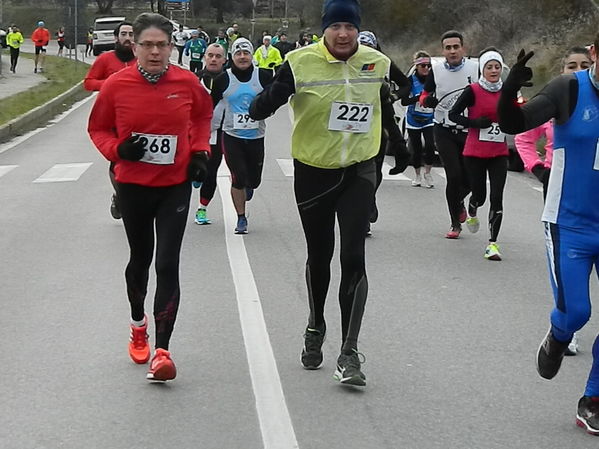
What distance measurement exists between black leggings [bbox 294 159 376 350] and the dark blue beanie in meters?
0.79

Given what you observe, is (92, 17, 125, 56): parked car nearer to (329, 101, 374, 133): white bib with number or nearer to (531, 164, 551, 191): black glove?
(531, 164, 551, 191): black glove

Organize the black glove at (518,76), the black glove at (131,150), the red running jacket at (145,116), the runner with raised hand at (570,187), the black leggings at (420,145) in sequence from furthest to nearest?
the black leggings at (420,145) < the red running jacket at (145,116) < the black glove at (131,150) < the runner with raised hand at (570,187) < the black glove at (518,76)

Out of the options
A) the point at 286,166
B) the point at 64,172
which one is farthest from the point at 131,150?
the point at 286,166

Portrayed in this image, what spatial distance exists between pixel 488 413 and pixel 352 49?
208 centimetres

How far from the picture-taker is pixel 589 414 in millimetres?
5766

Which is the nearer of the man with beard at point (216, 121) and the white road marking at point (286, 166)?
the man with beard at point (216, 121)

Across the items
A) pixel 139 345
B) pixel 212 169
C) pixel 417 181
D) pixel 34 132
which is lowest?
pixel 34 132

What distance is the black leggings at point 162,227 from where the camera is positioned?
6.39 metres

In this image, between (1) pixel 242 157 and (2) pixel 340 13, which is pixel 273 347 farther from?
(1) pixel 242 157

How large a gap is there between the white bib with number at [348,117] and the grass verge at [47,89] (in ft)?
58.4

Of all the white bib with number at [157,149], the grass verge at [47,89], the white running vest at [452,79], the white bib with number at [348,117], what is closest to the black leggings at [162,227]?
the white bib with number at [157,149]

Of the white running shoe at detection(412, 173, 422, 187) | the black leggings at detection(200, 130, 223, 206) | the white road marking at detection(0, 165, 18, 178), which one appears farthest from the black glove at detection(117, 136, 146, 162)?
the white road marking at detection(0, 165, 18, 178)

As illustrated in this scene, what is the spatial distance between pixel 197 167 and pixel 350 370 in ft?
4.54

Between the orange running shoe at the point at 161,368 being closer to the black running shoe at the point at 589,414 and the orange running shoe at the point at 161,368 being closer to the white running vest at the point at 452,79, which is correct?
the black running shoe at the point at 589,414
